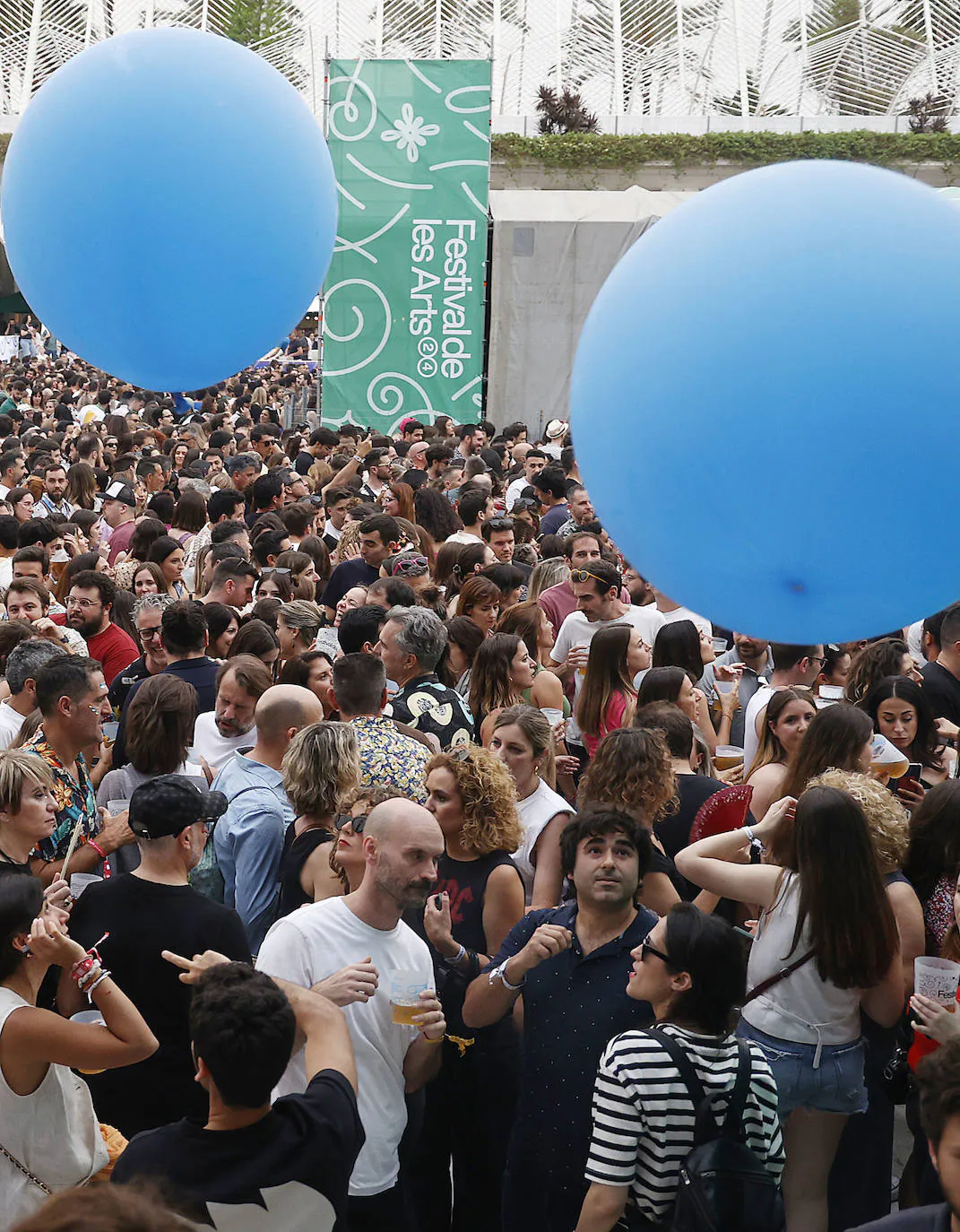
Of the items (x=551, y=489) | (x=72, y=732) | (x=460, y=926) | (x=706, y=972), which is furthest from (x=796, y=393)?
(x=551, y=489)

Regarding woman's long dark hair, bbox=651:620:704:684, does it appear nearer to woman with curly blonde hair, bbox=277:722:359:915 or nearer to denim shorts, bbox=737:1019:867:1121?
woman with curly blonde hair, bbox=277:722:359:915

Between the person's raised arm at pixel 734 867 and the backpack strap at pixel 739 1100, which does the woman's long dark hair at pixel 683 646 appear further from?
the backpack strap at pixel 739 1100

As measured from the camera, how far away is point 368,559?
23.1ft

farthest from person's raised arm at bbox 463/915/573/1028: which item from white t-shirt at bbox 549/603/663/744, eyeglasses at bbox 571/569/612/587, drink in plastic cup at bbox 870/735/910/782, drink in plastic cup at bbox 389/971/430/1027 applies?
eyeglasses at bbox 571/569/612/587

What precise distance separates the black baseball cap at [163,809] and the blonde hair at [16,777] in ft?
1.54

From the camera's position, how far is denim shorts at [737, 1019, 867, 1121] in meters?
3.29

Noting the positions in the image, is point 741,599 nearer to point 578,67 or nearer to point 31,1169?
point 31,1169

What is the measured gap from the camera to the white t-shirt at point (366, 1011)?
9.69 ft

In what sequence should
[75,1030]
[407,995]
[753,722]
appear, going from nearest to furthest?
[75,1030] < [407,995] < [753,722]

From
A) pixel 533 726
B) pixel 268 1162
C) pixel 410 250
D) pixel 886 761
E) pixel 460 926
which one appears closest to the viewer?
pixel 268 1162

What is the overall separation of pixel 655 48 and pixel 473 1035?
3074 cm

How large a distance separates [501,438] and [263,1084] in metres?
12.0

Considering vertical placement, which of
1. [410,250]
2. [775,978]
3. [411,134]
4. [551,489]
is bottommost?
[775,978]

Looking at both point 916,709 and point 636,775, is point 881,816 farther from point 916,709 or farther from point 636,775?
point 916,709
